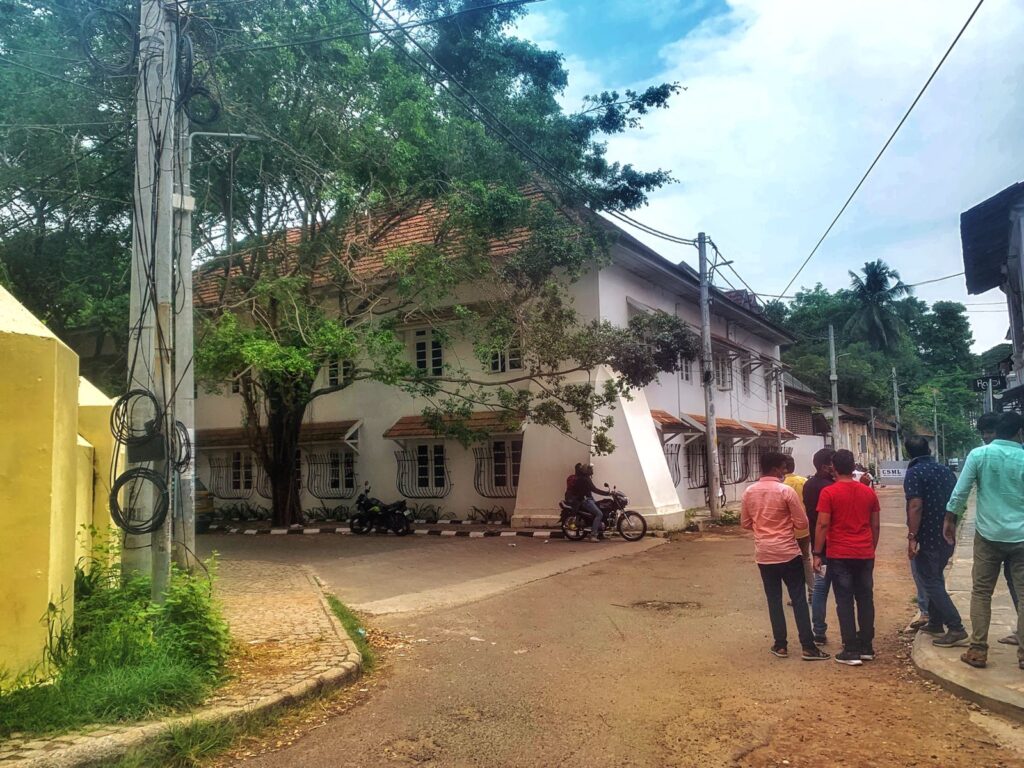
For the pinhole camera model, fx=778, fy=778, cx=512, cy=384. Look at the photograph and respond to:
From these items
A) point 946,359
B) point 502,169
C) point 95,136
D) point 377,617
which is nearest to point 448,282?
point 502,169

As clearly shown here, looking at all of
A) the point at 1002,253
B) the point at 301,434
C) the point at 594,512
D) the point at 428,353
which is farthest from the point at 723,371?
the point at 301,434

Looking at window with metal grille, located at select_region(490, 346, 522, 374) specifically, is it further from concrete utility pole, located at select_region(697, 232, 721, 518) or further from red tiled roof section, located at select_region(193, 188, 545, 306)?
Answer: concrete utility pole, located at select_region(697, 232, 721, 518)

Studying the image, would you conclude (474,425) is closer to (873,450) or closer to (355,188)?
(355,188)

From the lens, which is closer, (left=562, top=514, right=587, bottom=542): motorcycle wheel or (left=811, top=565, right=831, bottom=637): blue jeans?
(left=811, top=565, right=831, bottom=637): blue jeans

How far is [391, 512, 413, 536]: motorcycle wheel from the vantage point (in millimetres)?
17312

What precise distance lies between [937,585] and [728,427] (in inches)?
624

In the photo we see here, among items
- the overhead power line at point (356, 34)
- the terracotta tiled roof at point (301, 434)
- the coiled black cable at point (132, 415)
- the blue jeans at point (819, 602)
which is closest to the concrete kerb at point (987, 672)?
the blue jeans at point (819, 602)

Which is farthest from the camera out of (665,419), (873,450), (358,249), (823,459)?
(873,450)

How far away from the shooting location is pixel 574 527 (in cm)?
1545

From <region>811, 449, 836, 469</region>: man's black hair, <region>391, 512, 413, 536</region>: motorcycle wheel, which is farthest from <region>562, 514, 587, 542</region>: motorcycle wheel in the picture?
<region>811, 449, 836, 469</region>: man's black hair

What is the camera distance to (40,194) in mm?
12578

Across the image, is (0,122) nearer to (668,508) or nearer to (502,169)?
(502,169)

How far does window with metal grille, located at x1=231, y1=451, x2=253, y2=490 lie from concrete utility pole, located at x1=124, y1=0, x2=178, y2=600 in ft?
57.2

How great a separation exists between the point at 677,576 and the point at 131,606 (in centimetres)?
751
